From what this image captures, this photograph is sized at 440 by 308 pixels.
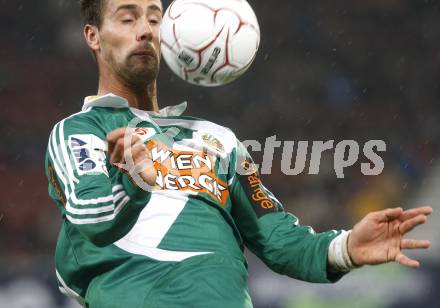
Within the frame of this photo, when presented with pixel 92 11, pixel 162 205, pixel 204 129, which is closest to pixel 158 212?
pixel 162 205

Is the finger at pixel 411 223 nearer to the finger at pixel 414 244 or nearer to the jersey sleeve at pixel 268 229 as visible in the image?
the finger at pixel 414 244

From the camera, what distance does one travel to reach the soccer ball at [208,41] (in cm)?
343

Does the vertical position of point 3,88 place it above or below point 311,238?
below

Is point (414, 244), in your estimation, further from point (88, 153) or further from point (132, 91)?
point (132, 91)

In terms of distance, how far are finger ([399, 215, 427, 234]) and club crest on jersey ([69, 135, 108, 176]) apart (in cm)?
108

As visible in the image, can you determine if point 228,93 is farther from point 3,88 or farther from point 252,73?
point 3,88

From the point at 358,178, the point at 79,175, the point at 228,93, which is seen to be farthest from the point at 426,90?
the point at 79,175

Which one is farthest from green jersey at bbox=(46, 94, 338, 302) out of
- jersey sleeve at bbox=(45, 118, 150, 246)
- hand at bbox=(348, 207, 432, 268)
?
hand at bbox=(348, 207, 432, 268)

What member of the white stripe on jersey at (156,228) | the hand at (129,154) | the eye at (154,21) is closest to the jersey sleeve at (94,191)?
the hand at (129,154)

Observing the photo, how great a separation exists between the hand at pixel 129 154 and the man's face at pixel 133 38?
102 cm

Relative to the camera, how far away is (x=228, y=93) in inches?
337

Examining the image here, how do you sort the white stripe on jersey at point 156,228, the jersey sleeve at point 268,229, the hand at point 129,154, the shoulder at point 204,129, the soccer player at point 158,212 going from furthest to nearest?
the shoulder at point 204,129 → the jersey sleeve at point 268,229 → the white stripe on jersey at point 156,228 → the soccer player at point 158,212 → the hand at point 129,154

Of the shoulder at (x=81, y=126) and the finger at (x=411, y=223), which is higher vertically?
the shoulder at (x=81, y=126)

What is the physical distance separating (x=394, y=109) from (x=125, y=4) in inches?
206
